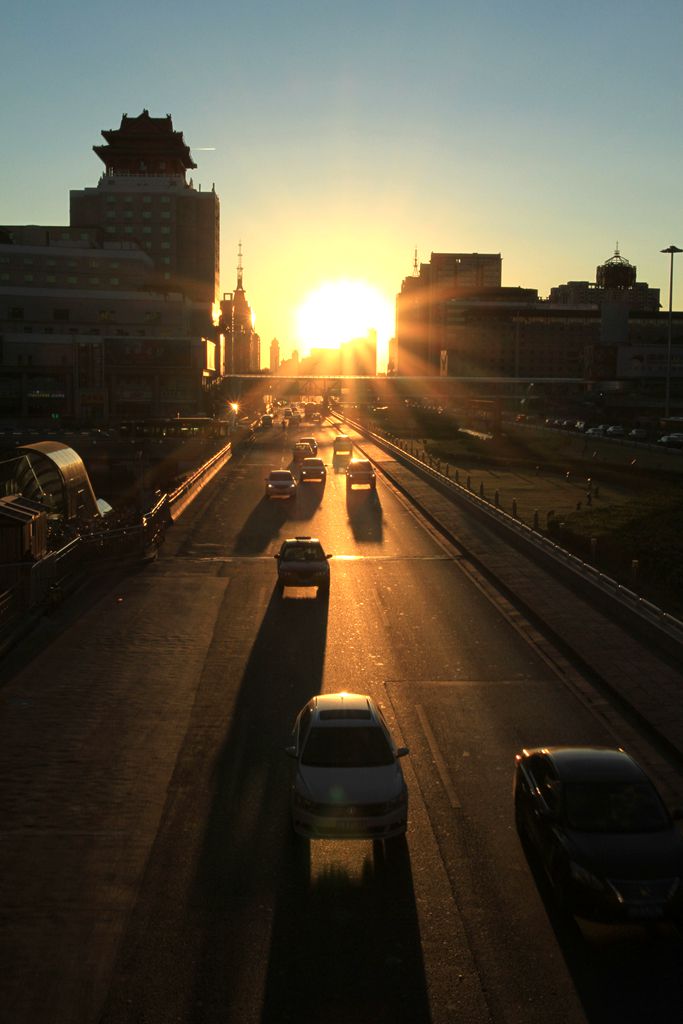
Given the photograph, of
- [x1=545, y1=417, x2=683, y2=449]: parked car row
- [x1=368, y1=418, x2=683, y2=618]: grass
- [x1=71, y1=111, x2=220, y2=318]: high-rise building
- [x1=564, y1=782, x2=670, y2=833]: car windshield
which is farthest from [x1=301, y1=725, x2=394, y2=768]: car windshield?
[x1=71, y1=111, x2=220, y2=318]: high-rise building

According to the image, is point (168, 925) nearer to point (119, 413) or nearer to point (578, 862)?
point (578, 862)

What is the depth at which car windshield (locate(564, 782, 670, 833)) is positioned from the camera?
1077cm

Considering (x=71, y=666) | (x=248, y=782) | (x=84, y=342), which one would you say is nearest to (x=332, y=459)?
(x=84, y=342)

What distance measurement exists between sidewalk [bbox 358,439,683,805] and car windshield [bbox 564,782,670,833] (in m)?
3.16

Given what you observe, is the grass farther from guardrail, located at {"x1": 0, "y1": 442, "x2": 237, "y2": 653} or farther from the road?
guardrail, located at {"x1": 0, "y1": 442, "x2": 237, "y2": 653}

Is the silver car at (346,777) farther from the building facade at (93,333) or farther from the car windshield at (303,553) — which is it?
the building facade at (93,333)

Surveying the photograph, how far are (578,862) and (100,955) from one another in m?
4.74

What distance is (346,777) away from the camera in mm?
12180

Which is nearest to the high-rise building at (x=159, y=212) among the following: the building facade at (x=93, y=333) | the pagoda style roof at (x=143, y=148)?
the pagoda style roof at (x=143, y=148)

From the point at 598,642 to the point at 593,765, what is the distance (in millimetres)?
11342

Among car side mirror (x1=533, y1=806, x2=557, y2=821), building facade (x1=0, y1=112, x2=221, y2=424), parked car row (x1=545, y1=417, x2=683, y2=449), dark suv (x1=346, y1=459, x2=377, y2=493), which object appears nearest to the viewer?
car side mirror (x1=533, y1=806, x2=557, y2=821)

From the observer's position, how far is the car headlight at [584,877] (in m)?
10.1

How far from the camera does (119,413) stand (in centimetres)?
13162

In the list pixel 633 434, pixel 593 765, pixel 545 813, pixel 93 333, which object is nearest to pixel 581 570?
pixel 593 765
